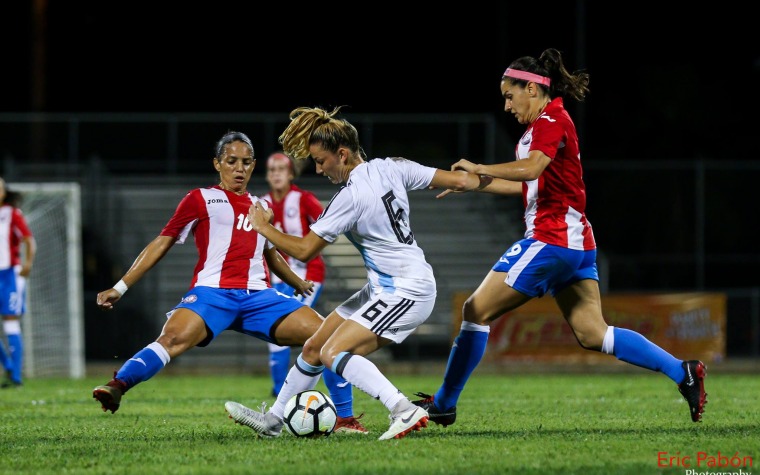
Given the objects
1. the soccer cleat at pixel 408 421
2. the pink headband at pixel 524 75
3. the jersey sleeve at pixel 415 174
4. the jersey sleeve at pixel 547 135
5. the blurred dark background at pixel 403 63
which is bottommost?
the soccer cleat at pixel 408 421

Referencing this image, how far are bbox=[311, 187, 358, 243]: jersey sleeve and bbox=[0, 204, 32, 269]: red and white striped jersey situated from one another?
26.2 feet

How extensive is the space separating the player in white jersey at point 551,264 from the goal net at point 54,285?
9212mm

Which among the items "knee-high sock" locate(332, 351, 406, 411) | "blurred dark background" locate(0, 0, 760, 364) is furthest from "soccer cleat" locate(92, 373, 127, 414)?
"blurred dark background" locate(0, 0, 760, 364)

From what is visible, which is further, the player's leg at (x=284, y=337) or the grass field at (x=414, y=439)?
the player's leg at (x=284, y=337)

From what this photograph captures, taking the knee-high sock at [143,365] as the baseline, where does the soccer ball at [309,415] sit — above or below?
below

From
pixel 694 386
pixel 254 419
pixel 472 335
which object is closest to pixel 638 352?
pixel 694 386

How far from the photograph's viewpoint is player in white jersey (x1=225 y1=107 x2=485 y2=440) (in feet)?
22.2

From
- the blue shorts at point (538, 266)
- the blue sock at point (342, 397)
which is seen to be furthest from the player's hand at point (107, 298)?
the blue shorts at point (538, 266)

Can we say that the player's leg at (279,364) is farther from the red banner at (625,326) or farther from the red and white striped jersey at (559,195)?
the red banner at (625,326)

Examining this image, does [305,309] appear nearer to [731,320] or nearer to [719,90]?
[731,320]

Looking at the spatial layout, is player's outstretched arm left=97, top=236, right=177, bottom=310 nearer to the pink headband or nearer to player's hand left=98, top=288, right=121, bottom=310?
player's hand left=98, top=288, right=121, bottom=310

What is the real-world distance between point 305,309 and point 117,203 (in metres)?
14.8

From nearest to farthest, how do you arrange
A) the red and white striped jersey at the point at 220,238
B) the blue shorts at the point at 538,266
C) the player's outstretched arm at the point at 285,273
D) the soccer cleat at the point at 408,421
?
1. the soccer cleat at the point at 408,421
2. the blue shorts at the point at 538,266
3. the red and white striped jersey at the point at 220,238
4. the player's outstretched arm at the point at 285,273

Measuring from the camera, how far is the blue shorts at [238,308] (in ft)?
25.0
